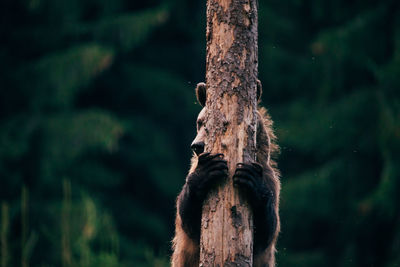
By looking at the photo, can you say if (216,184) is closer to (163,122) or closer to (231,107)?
(231,107)

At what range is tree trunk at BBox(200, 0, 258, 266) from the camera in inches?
129

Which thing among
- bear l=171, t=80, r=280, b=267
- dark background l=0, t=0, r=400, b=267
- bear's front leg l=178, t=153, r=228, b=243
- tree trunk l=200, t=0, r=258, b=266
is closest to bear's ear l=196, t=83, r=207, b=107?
bear l=171, t=80, r=280, b=267

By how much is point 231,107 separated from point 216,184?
508 millimetres

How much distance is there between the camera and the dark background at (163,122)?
11.8 m

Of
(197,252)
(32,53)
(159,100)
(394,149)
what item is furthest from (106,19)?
(197,252)

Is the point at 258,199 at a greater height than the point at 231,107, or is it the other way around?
the point at 231,107

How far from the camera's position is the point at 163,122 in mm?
18047

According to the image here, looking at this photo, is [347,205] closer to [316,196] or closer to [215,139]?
[316,196]

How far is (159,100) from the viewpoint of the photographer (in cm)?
1742

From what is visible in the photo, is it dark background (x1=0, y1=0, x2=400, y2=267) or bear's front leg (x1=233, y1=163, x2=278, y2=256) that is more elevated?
dark background (x1=0, y1=0, x2=400, y2=267)

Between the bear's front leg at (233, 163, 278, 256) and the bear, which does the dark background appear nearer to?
the bear

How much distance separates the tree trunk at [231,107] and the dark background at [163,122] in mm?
7289

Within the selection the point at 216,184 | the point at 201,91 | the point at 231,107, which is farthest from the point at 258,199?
the point at 201,91

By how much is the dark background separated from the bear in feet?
19.8
